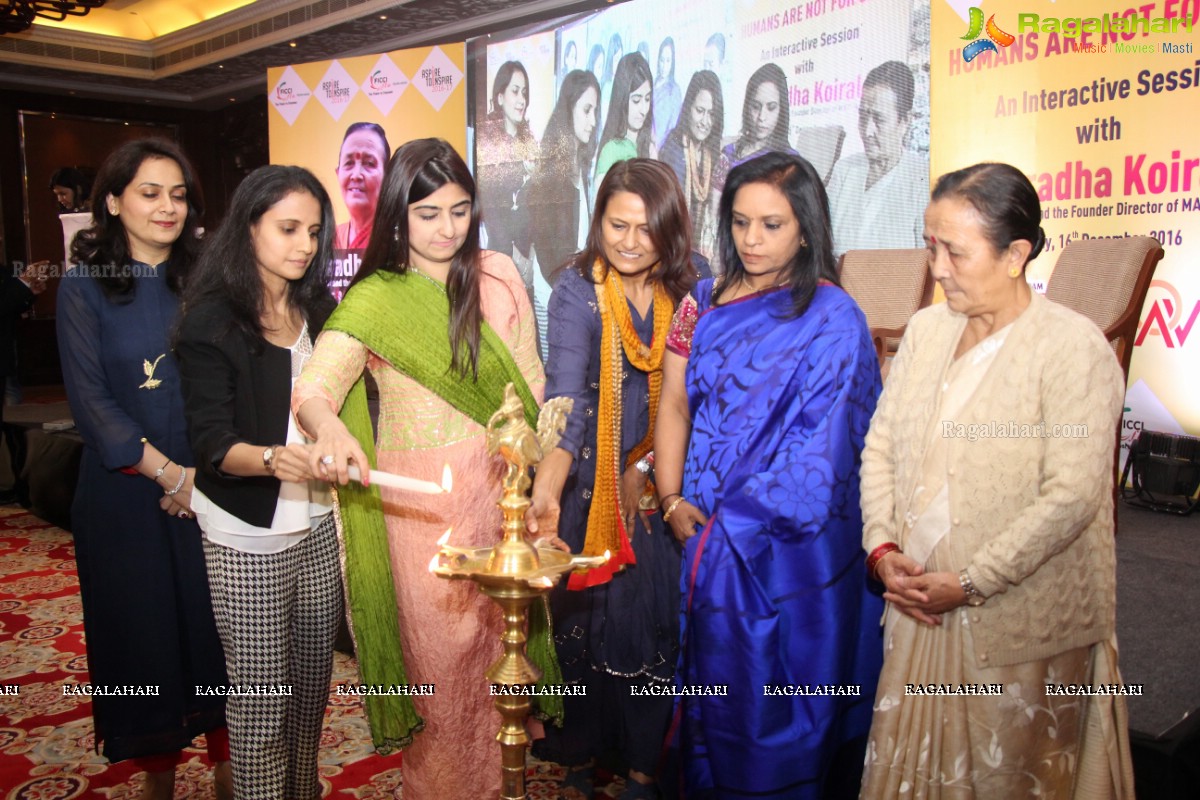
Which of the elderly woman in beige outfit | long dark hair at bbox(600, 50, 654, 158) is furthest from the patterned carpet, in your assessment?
long dark hair at bbox(600, 50, 654, 158)

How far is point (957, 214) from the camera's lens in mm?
1581

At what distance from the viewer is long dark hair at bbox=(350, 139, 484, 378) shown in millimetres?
1797

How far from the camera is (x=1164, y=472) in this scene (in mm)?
4090

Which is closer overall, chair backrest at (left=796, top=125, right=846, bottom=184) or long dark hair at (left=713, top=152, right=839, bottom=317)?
long dark hair at (left=713, top=152, right=839, bottom=317)

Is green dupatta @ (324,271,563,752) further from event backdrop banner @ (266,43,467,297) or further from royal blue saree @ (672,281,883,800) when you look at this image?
event backdrop banner @ (266,43,467,297)

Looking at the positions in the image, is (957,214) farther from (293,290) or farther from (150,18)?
(150,18)

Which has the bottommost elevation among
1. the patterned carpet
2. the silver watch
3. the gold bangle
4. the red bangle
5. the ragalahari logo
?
the patterned carpet

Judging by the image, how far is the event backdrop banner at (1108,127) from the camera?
414 cm

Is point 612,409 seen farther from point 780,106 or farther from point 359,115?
point 359,115

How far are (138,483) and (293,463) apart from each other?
2.93 ft

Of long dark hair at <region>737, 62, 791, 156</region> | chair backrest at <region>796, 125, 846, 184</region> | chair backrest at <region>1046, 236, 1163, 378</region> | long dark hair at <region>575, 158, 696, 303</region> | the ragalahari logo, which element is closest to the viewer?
long dark hair at <region>575, 158, 696, 303</region>

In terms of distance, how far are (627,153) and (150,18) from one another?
273 inches

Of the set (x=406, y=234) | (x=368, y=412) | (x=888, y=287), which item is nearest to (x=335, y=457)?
(x=368, y=412)

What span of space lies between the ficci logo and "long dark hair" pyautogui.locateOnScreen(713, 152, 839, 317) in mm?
3247
